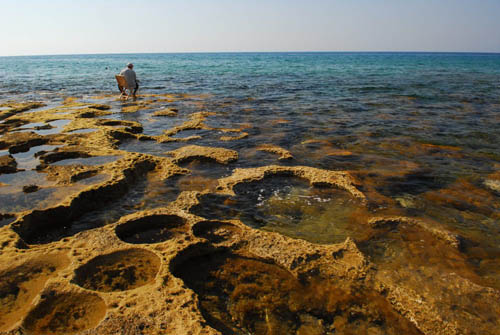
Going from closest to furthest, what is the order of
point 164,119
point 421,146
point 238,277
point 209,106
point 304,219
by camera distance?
point 238,277 → point 304,219 → point 421,146 → point 164,119 → point 209,106

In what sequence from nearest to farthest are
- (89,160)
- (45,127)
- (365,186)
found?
1. (365,186)
2. (89,160)
3. (45,127)

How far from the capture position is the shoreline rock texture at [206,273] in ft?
7.46

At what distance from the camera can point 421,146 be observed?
21.8 feet

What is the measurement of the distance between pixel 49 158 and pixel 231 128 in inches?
168

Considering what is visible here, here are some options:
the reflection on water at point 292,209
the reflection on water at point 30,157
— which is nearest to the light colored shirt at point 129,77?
the reflection on water at point 30,157

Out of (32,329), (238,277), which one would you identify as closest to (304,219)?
(238,277)

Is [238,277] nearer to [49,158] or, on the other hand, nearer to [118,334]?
[118,334]

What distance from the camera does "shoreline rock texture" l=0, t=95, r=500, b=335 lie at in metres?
2.27

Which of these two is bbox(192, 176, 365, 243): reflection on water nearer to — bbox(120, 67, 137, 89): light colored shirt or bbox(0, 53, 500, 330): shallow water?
bbox(0, 53, 500, 330): shallow water

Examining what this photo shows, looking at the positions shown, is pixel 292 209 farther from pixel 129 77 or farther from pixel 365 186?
pixel 129 77

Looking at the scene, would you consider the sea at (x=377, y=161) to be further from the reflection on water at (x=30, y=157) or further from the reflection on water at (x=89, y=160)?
the reflection on water at (x=30, y=157)

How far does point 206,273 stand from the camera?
2.84 metres

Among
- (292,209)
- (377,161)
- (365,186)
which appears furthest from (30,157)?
(377,161)

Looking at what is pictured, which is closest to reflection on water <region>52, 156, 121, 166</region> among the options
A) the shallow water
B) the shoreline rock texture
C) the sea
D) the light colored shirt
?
the shallow water
